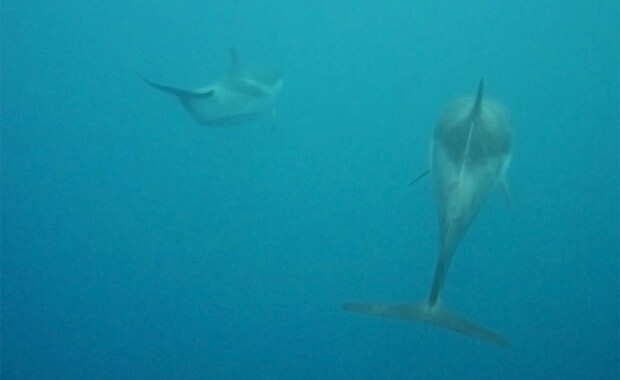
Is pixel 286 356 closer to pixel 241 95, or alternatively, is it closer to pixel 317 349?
pixel 317 349

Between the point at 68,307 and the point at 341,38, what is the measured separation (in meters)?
7.48

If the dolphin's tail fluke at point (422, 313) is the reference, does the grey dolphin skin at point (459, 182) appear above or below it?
above

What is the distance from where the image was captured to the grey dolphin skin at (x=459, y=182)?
4.95m

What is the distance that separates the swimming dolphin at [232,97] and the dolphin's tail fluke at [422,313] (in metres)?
3.30

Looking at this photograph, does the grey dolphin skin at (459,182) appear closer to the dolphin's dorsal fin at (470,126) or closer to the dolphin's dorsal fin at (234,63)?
the dolphin's dorsal fin at (470,126)

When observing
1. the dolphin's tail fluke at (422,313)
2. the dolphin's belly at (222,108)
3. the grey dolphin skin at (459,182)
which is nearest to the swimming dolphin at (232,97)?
the dolphin's belly at (222,108)

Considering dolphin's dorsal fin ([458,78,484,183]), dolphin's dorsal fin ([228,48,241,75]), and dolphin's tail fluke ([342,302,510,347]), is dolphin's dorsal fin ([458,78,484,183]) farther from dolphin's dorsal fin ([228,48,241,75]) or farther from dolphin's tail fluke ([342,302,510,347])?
dolphin's dorsal fin ([228,48,241,75])

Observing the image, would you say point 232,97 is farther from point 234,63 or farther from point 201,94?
point 234,63

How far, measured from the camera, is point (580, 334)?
31.7 ft

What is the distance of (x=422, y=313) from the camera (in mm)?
5246

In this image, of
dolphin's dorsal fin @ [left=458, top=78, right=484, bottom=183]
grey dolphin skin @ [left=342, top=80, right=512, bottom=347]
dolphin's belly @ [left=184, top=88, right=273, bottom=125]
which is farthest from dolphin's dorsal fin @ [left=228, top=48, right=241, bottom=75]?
dolphin's dorsal fin @ [left=458, top=78, right=484, bottom=183]

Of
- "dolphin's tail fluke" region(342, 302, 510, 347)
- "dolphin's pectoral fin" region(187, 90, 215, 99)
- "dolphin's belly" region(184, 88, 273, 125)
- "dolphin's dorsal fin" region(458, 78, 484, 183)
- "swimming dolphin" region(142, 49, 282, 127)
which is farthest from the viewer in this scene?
"dolphin's belly" region(184, 88, 273, 125)

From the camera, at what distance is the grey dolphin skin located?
495cm

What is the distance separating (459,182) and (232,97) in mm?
3843
